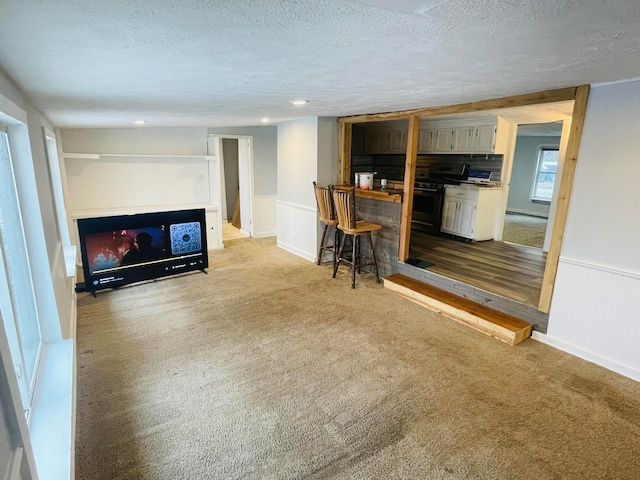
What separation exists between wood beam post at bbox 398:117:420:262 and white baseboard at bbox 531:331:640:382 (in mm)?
1687

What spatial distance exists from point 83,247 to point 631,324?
4.99 meters

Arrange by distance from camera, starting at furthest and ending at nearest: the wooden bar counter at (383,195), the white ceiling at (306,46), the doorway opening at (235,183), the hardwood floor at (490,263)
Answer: the doorway opening at (235,183) < the wooden bar counter at (383,195) < the hardwood floor at (490,263) < the white ceiling at (306,46)

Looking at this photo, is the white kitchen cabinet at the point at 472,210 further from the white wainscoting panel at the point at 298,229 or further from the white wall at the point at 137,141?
the white wall at the point at 137,141

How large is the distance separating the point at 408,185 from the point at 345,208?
0.81 meters

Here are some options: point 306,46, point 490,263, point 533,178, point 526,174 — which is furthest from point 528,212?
point 306,46

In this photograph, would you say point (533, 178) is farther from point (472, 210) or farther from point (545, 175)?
point (472, 210)

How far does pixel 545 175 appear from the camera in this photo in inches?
328

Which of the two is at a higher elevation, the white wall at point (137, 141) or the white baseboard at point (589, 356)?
the white wall at point (137, 141)

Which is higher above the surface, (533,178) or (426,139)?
(426,139)

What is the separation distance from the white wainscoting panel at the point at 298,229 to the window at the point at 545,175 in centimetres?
633

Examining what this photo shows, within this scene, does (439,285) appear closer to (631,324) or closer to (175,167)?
(631,324)

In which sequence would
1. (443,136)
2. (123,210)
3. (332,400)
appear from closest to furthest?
(332,400)
(123,210)
(443,136)

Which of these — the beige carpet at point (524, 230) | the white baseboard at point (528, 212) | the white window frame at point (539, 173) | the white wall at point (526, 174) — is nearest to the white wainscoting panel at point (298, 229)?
the beige carpet at point (524, 230)

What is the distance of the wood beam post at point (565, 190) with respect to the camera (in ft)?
8.50
